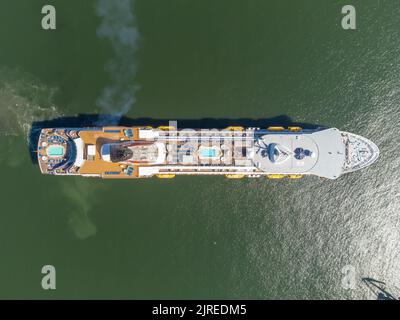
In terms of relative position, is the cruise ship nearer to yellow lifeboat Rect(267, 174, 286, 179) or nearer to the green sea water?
yellow lifeboat Rect(267, 174, 286, 179)

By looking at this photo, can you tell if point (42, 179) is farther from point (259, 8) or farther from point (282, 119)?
point (259, 8)

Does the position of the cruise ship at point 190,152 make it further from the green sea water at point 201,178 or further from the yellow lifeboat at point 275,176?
the green sea water at point 201,178

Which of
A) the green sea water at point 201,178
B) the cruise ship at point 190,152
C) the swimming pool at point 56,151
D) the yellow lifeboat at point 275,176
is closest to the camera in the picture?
the cruise ship at point 190,152

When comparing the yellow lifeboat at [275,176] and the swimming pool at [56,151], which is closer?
the swimming pool at [56,151]

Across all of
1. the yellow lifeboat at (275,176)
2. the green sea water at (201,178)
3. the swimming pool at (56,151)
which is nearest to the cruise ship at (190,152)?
the swimming pool at (56,151)

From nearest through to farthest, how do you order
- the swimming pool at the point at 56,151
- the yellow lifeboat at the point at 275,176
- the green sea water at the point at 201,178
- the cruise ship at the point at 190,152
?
the cruise ship at the point at 190,152 < the swimming pool at the point at 56,151 < the yellow lifeboat at the point at 275,176 < the green sea water at the point at 201,178

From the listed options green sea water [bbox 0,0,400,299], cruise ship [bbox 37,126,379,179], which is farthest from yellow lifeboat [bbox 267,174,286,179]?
green sea water [bbox 0,0,400,299]

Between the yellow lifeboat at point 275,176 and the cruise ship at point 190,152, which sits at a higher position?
the cruise ship at point 190,152
